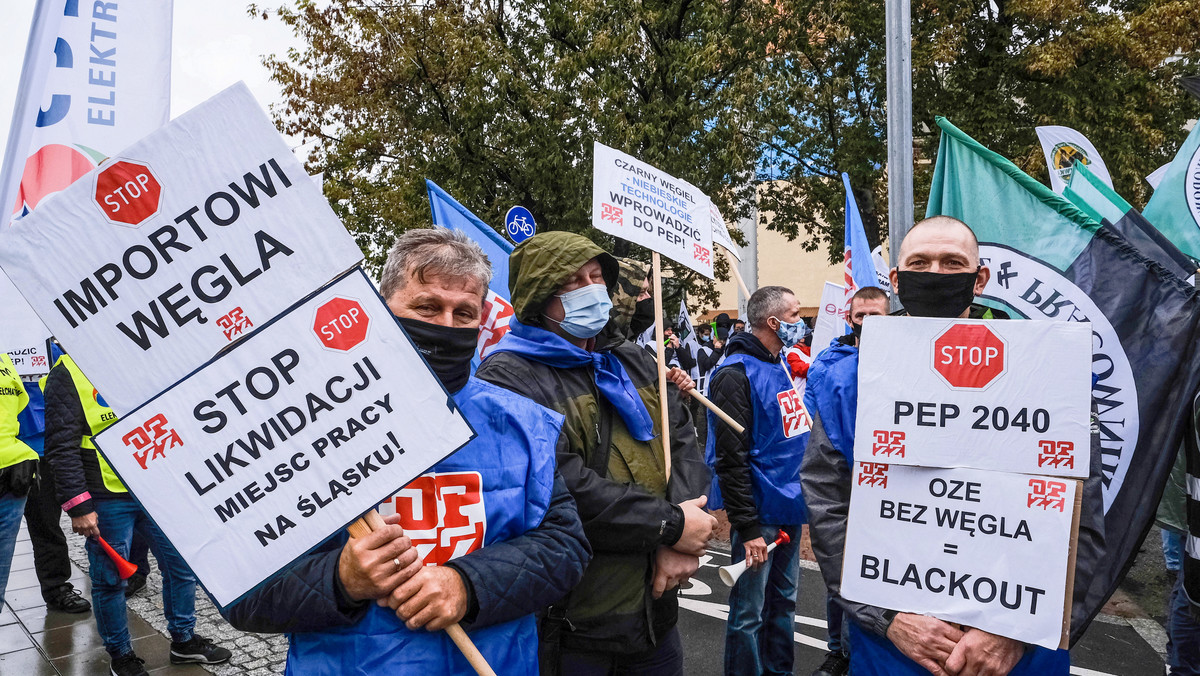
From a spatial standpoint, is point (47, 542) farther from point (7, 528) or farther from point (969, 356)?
point (969, 356)

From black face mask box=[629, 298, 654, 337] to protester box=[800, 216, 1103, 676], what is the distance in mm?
1708

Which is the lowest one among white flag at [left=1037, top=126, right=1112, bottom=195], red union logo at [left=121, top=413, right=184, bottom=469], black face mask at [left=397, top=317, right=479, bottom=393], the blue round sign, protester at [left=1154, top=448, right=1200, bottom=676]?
protester at [left=1154, top=448, right=1200, bottom=676]

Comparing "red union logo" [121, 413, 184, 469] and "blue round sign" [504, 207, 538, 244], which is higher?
"blue round sign" [504, 207, 538, 244]

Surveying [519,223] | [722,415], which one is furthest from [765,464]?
[519,223]

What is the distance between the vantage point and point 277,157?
166 centimetres

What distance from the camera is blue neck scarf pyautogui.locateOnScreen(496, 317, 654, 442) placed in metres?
2.82

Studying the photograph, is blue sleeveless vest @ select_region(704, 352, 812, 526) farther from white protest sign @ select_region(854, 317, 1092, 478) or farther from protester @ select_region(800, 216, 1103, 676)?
white protest sign @ select_region(854, 317, 1092, 478)

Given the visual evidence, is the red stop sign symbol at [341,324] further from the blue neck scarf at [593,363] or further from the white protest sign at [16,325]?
the white protest sign at [16,325]

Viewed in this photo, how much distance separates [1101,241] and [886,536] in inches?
53.5

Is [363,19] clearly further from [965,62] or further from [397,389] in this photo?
[397,389]

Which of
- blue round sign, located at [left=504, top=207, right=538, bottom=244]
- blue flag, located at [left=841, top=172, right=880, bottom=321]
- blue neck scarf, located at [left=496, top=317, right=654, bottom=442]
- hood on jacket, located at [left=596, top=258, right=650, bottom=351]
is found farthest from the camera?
blue round sign, located at [left=504, top=207, right=538, bottom=244]

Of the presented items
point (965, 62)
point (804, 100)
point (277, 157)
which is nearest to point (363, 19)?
point (804, 100)

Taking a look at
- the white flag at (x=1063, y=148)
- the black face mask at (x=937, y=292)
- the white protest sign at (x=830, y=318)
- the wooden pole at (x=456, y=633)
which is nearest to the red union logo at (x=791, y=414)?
the black face mask at (x=937, y=292)

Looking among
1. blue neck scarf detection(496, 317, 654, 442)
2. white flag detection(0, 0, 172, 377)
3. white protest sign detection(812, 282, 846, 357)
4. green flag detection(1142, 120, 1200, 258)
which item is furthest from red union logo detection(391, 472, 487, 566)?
white protest sign detection(812, 282, 846, 357)
